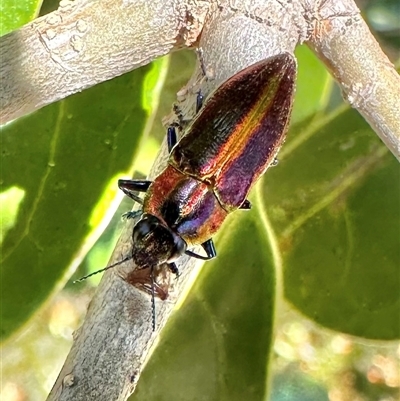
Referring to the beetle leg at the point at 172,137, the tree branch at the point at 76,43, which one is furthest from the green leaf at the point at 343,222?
the tree branch at the point at 76,43

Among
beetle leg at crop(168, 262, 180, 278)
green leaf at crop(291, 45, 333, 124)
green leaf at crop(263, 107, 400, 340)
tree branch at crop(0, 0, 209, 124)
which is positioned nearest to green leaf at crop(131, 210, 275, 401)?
green leaf at crop(263, 107, 400, 340)

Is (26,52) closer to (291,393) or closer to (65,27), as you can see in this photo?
(65,27)

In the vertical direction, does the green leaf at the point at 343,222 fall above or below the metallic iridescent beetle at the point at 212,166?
below

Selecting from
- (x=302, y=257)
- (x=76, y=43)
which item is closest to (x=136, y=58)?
(x=76, y=43)

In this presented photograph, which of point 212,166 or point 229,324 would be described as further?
point 229,324

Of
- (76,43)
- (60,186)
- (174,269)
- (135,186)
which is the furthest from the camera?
(60,186)

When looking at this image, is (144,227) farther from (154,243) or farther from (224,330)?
(224,330)

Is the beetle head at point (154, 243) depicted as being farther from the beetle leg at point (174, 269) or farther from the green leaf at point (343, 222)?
the green leaf at point (343, 222)
